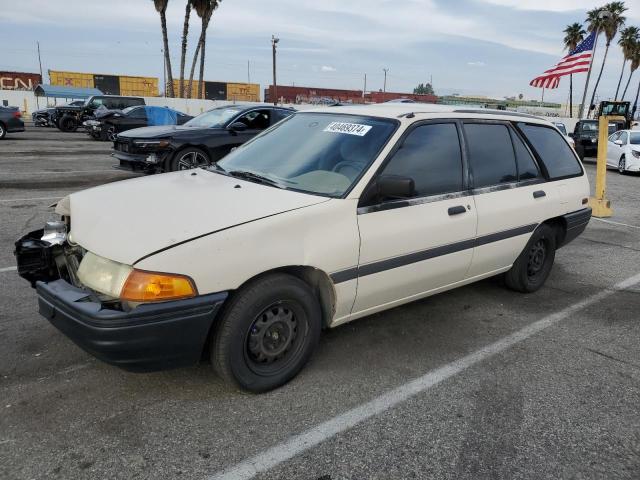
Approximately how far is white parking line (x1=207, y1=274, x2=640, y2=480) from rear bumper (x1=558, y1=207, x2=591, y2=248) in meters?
1.09

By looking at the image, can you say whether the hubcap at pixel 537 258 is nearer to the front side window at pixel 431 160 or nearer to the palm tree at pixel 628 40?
the front side window at pixel 431 160

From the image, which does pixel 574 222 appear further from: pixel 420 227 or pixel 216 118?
pixel 216 118

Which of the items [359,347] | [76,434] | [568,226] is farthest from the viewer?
[568,226]

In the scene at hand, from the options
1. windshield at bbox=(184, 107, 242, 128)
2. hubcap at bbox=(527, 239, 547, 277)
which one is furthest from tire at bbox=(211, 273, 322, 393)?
windshield at bbox=(184, 107, 242, 128)

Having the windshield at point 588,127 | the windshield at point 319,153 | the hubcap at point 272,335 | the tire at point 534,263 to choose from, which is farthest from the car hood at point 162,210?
the windshield at point 588,127

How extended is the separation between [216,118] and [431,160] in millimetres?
7157

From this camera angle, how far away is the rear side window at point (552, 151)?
467cm

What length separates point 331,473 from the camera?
2.38m

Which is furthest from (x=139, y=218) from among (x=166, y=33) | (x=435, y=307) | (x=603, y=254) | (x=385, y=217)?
(x=166, y=33)

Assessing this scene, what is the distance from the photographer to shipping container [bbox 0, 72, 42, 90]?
5898cm

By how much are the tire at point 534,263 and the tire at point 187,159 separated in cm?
613

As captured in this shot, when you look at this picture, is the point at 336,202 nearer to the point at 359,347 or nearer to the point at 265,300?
the point at 265,300

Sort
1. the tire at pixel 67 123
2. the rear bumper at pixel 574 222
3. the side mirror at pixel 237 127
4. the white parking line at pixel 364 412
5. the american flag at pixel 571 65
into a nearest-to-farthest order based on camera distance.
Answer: the white parking line at pixel 364 412 < the rear bumper at pixel 574 222 < the side mirror at pixel 237 127 < the american flag at pixel 571 65 < the tire at pixel 67 123

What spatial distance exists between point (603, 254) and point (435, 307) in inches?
130
